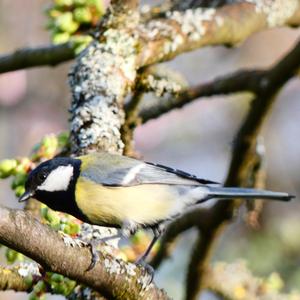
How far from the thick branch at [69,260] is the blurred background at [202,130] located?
2.65 meters

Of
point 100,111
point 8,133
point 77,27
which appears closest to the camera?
point 100,111

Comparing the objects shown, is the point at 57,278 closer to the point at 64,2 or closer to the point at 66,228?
the point at 66,228

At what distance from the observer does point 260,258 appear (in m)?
5.05

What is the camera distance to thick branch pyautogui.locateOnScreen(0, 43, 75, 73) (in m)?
3.04

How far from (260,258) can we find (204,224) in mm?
1772

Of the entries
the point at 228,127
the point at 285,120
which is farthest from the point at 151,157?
the point at 285,120

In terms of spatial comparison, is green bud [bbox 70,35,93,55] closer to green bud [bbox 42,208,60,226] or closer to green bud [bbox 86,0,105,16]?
green bud [bbox 86,0,105,16]

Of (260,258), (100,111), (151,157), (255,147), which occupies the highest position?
(100,111)

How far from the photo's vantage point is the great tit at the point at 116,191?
2461 millimetres

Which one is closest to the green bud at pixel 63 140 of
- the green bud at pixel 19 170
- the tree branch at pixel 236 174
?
the green bud at pixel 19 170

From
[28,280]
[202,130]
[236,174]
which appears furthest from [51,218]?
[202,130]

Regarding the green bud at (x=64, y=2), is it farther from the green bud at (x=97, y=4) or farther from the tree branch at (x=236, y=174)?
the tree branch at (x=236, y=174)

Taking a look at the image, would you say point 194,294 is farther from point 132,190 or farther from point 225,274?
point 132,190

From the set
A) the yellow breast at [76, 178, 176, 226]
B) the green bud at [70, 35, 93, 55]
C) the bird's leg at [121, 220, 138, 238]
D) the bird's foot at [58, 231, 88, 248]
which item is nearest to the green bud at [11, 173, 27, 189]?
the yellow breast at [76, 178, 176, 226]
